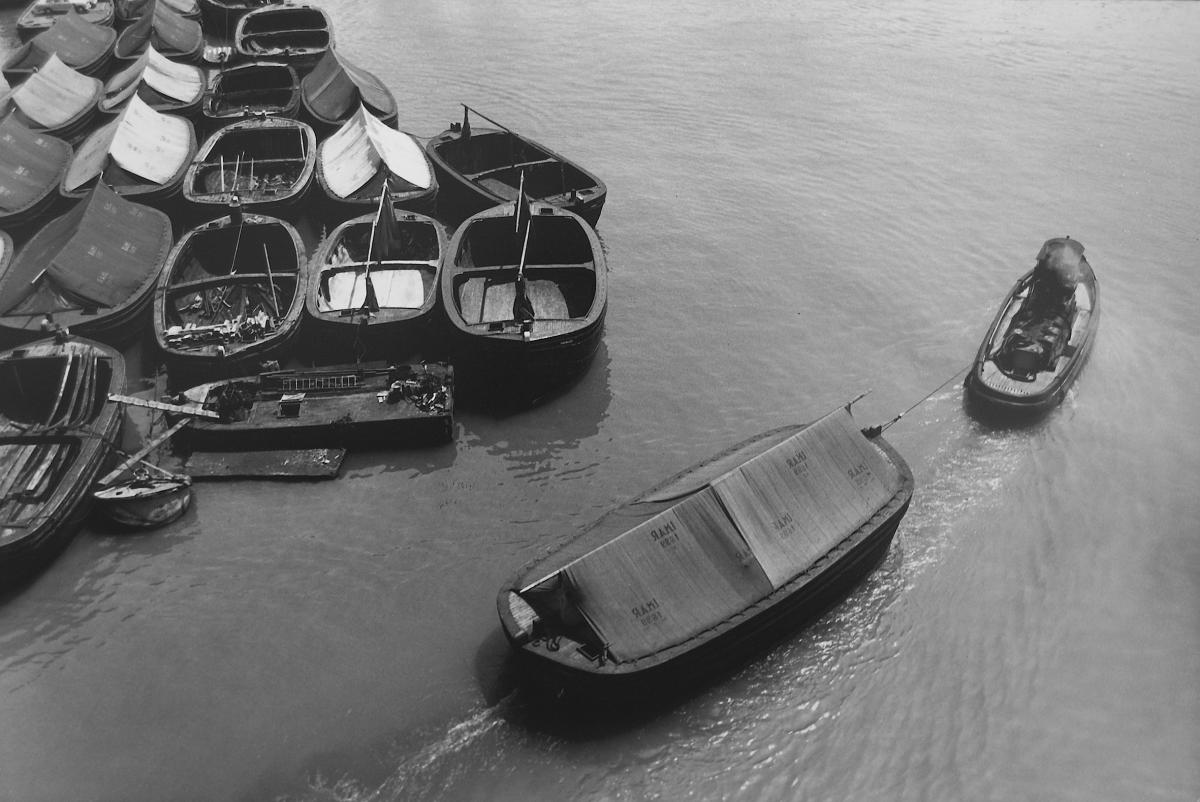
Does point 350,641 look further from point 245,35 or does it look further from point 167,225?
point 245,35

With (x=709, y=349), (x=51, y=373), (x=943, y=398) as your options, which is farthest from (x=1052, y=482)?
(x=51, y=373)

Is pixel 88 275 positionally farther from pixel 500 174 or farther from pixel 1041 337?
pixel 1041 337

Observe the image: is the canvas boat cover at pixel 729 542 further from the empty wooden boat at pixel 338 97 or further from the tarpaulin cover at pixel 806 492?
the empty wooden boat at pixel 338 97

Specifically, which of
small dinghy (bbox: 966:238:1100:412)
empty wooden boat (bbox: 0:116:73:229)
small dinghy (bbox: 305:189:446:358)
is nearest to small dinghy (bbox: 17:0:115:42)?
empty wooden boat (bbox: 0:116:73:229)

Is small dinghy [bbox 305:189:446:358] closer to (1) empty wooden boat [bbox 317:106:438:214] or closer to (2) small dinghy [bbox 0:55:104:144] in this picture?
(1) empty wooden boat [bbox 317:106:438:214]

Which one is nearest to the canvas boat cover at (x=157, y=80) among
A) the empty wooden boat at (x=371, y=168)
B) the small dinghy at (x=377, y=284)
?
the empty wooden boat at (x=371, y=168)
